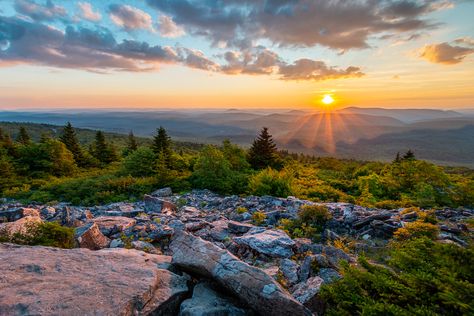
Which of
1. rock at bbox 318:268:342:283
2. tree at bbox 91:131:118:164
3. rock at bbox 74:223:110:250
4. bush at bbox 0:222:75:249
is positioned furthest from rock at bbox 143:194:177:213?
tree at bbox 91:131:118:164

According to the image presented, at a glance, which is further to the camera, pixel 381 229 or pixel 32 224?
pixel 381 229

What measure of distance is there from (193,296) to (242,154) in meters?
22.3

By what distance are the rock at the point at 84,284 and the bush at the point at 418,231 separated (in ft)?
21.7

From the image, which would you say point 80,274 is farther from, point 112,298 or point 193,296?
point 193,296

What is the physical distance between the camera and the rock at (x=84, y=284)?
12.5 ft

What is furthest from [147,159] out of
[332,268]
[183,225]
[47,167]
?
[332,268]

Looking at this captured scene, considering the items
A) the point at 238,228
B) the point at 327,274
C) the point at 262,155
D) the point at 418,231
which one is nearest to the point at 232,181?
the point at 238,228

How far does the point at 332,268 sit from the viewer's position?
6066mm

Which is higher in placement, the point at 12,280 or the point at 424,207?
the point at 12,280

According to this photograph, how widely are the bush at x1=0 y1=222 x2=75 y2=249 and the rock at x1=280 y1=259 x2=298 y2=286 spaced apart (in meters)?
5.49

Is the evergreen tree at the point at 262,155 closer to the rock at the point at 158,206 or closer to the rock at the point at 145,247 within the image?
the rock at the point at 158,206

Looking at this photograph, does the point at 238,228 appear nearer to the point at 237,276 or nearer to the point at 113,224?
the point at 113,224

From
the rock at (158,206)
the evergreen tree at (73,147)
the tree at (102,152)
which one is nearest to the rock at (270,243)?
the rock at (158,206)

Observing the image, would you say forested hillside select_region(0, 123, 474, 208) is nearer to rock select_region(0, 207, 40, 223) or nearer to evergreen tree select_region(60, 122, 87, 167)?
rock select_region(0, 207, 40, 223)
